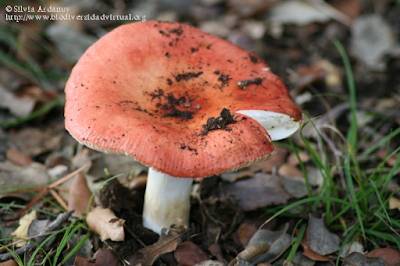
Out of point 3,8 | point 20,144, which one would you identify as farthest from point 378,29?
point 3,8

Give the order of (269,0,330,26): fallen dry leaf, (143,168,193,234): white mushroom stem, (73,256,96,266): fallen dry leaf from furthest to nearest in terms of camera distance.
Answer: (269,0,330,26): fallen dry leaf
(143,168,193,234): white mushroom stem
(73,256,96,266): fallen dry leaf

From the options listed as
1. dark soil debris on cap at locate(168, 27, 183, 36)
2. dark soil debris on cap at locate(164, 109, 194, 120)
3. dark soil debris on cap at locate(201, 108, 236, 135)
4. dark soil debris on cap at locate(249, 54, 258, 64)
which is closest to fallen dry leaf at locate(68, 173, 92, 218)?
dark soil debris on cap at locate(164, 109, 194, 120)

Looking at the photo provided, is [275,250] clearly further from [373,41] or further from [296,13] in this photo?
[296,13]

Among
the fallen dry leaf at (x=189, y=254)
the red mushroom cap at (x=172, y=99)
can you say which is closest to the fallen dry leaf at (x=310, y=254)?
the fallen dry leaf at (x=189, y=254)

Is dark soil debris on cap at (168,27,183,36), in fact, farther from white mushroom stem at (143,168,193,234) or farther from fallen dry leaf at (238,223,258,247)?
fallen dry leaf at (238,223,258,247)

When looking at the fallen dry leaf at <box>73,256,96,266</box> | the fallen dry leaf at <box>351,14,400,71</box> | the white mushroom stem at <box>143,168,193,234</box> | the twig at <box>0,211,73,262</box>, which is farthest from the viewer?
the fallen dry leaf at <box>351,14,400,71</box>

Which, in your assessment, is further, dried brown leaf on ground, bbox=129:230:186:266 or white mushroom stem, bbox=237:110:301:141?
dried brown leaf on ground, bbox=129:230:186:266
